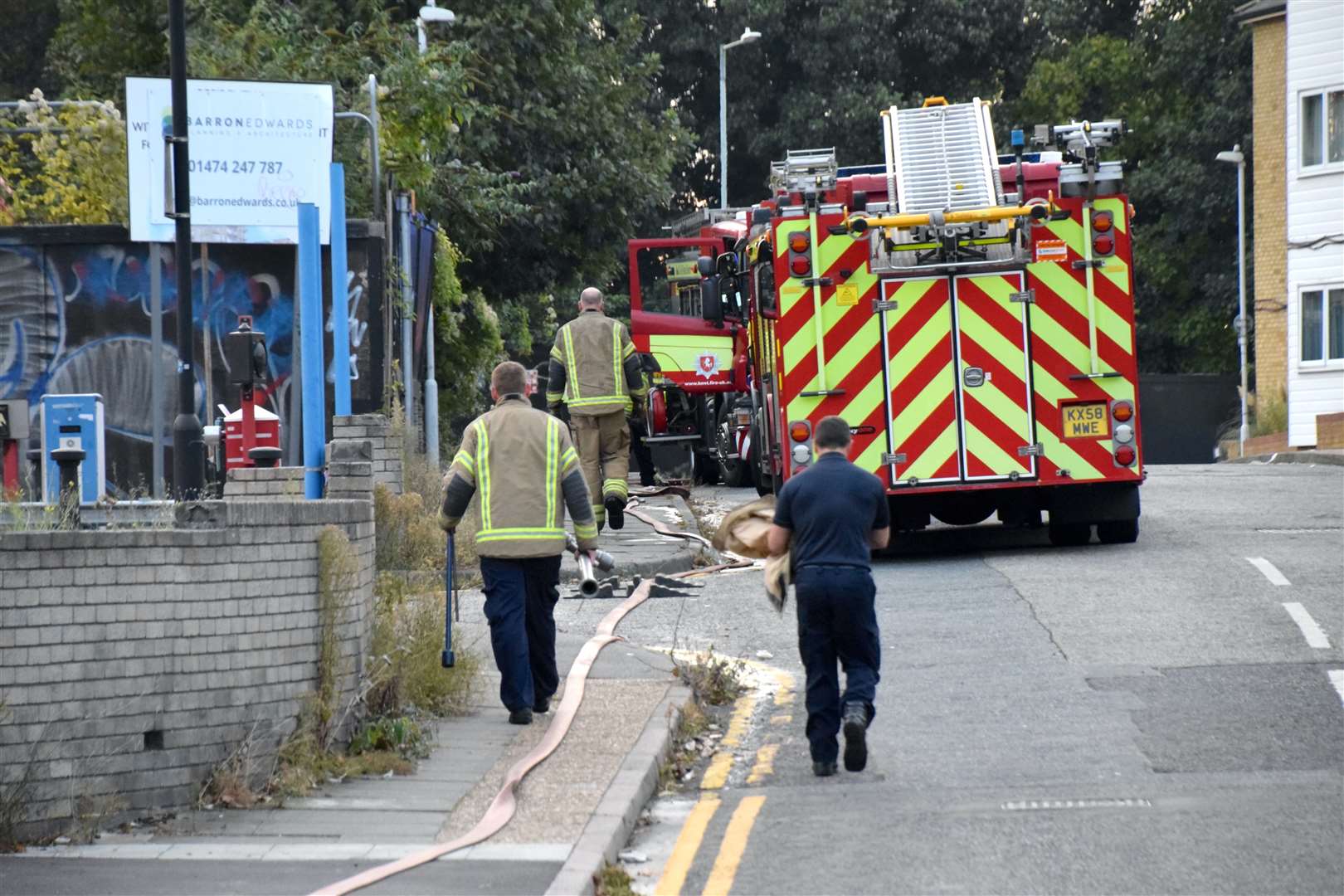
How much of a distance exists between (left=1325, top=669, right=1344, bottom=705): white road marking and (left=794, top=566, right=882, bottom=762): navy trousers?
105 inches

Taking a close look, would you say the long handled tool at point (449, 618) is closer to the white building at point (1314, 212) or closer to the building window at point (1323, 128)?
the white building at point (1314, 212)

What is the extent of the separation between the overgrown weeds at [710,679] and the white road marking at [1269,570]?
179 inches

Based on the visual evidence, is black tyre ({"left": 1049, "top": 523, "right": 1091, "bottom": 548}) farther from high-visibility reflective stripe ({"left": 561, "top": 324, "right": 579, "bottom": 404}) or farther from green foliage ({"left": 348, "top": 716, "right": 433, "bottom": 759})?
green foliage ({"left": 348, "top": 716, "right": 433, "bottom": 759})

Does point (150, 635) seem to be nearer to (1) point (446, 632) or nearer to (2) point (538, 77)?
(1) point (446, 632)

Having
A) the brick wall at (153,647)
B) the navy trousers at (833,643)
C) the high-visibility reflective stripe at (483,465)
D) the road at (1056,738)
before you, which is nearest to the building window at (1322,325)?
the road at (1056,738)

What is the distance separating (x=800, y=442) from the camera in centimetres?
1545

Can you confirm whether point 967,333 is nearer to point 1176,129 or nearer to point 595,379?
point 595,379

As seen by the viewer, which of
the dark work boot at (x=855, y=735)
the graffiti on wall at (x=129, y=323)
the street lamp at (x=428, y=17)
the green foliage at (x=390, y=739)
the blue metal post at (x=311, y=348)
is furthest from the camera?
the street lamp at (x=428, y=17)

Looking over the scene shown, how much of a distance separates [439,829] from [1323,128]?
3470 centimetres

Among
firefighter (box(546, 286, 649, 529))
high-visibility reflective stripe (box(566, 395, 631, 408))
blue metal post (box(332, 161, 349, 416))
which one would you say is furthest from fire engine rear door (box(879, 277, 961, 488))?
blue metal post (box(332, 161, 349, 416))

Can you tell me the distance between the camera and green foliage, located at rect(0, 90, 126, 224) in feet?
58.6

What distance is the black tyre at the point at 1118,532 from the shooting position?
15.8 metres

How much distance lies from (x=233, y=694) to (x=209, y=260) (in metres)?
10.2

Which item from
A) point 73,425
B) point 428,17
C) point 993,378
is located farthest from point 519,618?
point 428,17
